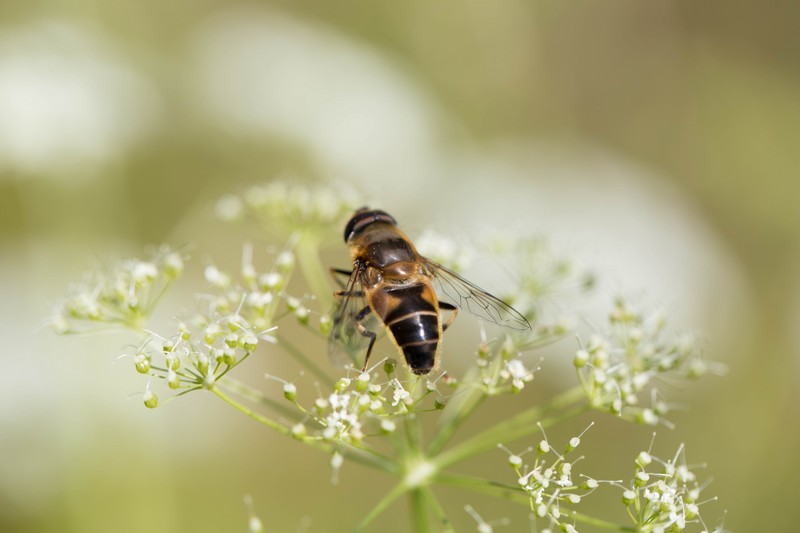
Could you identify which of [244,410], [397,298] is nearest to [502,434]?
[397,298]

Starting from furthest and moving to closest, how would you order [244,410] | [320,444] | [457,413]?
[457,413] < [320,444] < [244,410]

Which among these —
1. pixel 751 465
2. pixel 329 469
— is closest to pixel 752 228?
pixel 751 465

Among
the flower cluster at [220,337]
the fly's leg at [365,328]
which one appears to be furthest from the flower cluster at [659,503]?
the flower cluster at [220,337]

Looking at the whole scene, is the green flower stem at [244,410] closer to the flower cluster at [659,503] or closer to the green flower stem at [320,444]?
the green flower stem at [320,444]

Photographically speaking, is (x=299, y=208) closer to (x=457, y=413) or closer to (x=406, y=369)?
(x=406, y=369)

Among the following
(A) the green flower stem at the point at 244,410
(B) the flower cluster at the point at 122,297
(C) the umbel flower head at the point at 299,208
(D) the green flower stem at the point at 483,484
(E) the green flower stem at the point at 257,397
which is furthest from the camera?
(C) the umbel flower head at the point at 299,208

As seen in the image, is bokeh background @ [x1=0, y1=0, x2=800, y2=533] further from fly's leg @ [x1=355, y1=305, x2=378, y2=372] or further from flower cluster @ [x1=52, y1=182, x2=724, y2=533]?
fly's leg @ [x1=355, y1=305, x2=378, y2=372]
